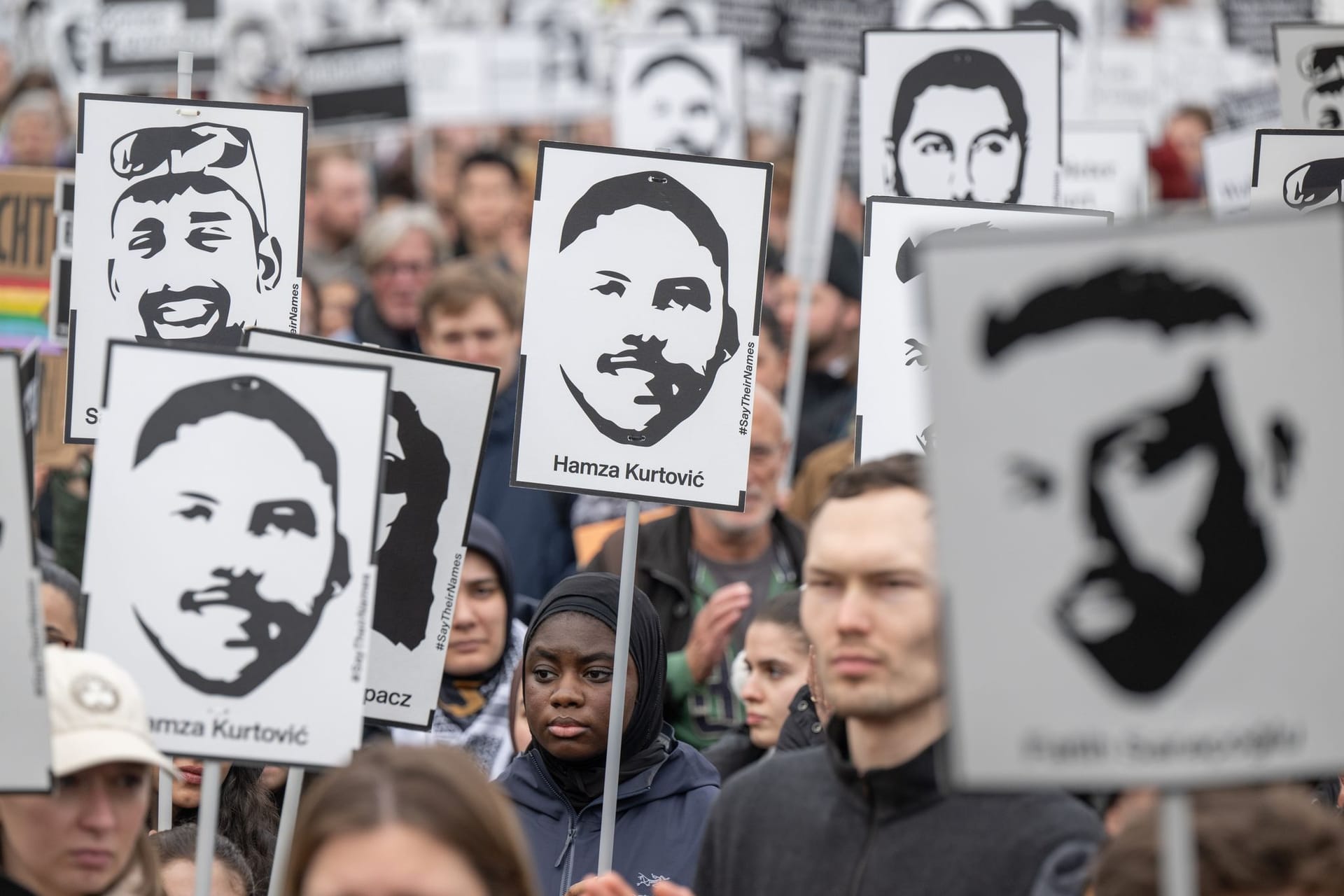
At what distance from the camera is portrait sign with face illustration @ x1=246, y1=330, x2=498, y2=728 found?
482 centimetres

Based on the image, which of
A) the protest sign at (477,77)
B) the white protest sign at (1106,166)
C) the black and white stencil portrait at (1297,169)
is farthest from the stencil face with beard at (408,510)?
the protest sign at (477,77)

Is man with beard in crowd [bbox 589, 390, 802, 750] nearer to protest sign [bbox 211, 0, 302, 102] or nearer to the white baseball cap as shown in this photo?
the white baseball cap

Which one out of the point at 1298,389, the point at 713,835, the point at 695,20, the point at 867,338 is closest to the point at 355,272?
the point at 695,20

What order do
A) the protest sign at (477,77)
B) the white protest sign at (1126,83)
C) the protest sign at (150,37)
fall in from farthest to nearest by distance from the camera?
1. the protest sign at (477,77)
2. the white protest sign at (1126,83)
3. the protest sign at (150,37)

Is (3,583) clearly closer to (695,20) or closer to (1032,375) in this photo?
(1032,375)

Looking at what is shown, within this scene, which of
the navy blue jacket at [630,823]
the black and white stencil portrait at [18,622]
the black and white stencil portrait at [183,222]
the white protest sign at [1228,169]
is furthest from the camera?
the white protest sign at [1228,169]

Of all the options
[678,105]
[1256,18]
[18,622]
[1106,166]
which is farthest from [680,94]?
[18,622]

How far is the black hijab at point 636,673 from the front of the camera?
4910 mm

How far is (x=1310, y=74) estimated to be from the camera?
6.58 meters

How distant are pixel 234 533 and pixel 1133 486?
6.30 feet

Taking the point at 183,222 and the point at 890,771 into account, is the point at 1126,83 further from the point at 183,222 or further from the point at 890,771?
the point at 890,771

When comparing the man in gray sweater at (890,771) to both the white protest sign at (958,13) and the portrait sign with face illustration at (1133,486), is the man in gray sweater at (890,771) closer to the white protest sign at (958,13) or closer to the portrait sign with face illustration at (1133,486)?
the portrait sign with face illustration at (1133,486)

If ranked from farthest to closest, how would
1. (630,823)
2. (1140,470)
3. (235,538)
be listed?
(630,823), (235,538), (1140,470)

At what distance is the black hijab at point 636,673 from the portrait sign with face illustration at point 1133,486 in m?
2.26
